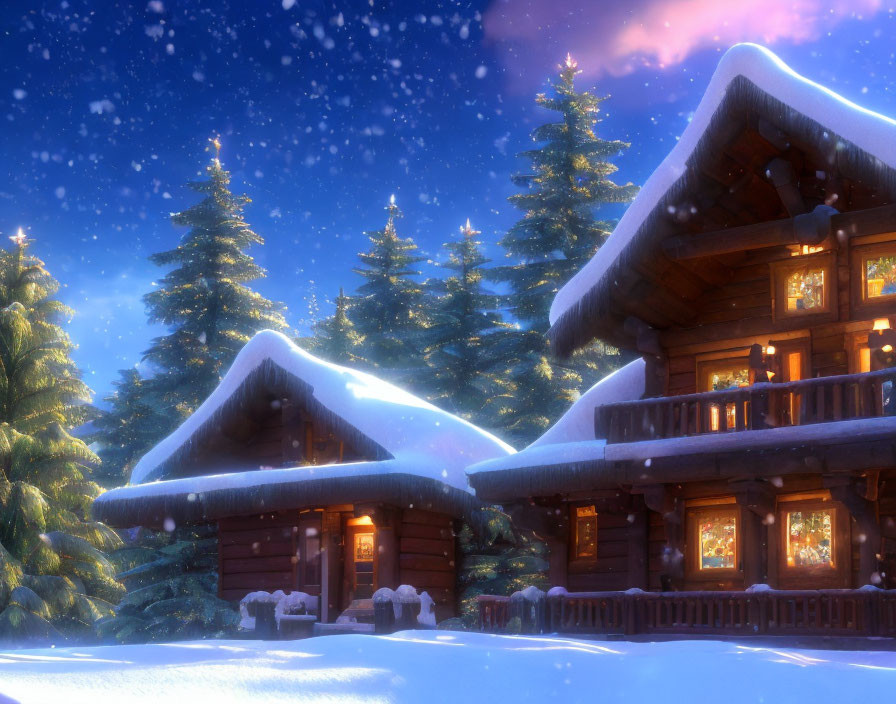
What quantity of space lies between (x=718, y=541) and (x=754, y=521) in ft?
5.41

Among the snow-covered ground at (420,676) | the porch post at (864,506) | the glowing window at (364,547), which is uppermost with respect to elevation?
the porch post at (864,506)

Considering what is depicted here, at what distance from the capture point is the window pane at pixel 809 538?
56.0ft

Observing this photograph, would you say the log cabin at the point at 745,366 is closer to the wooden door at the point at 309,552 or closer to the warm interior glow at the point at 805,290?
the warm interior glow at the point at 805,290

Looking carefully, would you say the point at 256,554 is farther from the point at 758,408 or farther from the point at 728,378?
the point at 758,408

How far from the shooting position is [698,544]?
1841cm

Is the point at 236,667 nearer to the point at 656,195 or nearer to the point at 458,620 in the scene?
the point at 656,195

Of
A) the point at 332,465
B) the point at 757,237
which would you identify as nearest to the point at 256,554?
the point at 332,465

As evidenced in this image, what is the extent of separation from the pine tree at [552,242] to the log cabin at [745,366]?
39.0ft

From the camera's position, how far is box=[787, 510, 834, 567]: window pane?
17.1 metres

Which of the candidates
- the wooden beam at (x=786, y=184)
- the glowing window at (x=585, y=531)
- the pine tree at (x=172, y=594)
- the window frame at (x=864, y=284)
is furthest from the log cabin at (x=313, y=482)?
the window frame at (x=864, y=284)

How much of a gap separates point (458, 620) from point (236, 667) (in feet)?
51.7

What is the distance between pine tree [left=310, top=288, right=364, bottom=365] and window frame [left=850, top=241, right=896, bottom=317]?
22489mm

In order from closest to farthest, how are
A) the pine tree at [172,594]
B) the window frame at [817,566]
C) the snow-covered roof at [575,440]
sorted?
1. the window frame at [817,566]
2. the snow-covered roof at [575,440]
3. the pine tree at [172,594]

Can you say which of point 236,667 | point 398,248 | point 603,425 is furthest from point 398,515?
point 398,248
